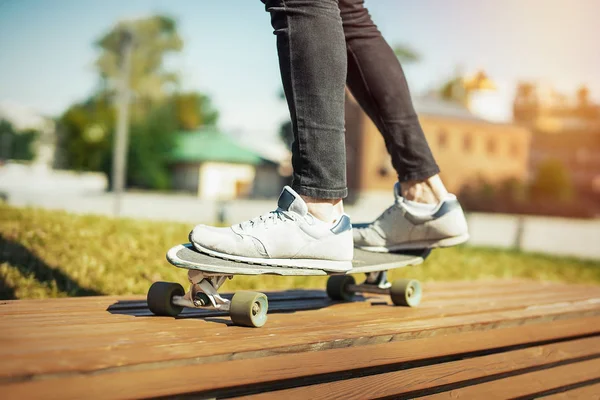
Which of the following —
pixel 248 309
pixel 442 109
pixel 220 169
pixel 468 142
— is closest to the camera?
pixel 248 309

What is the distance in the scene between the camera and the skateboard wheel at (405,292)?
236 centimetres

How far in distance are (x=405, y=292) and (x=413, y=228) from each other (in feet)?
0.80

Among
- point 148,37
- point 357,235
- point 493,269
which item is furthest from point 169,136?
point 357,235

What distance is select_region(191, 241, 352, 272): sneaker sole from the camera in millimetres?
1766

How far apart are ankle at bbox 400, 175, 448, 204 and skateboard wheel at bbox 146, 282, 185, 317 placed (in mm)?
1036

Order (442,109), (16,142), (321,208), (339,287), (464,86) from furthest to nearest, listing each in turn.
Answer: (16,142) < (464,86) < (442,109) < (339,287) < (321,208)

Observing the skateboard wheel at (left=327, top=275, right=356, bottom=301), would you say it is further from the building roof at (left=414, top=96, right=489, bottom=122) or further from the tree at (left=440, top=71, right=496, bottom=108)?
the tree at (left=440, top=71, right=496, bottom=108)

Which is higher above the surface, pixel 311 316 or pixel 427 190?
pixel 427 190

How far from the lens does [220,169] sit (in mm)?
57281

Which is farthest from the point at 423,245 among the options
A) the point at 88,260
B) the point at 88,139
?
the point at 88,139

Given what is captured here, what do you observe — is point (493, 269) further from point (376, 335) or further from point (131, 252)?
point (376, 335)

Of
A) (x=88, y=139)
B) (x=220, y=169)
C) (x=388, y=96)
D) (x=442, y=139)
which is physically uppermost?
(x=442, y=139)

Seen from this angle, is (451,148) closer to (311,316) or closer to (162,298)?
(311,316)

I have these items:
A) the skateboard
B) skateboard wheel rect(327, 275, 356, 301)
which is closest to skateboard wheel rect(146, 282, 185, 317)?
the skateboard
